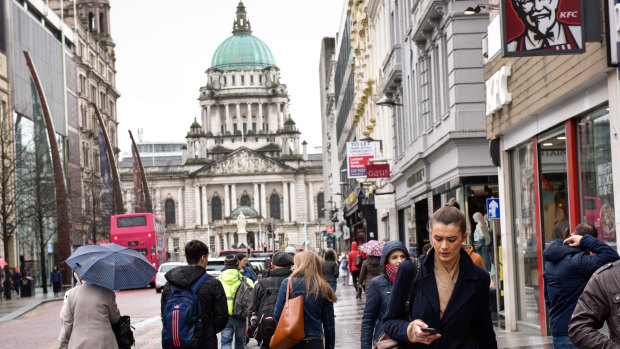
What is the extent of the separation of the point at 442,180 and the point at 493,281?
351 centimetres

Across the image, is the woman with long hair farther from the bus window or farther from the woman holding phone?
the bus window

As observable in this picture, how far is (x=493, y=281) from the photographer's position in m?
20.6

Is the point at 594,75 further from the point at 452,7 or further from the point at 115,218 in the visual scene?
the point at 115,218

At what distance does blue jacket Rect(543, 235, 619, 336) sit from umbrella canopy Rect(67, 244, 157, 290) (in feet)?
10.6

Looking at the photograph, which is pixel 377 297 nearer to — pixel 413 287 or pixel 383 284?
pixel 383 284

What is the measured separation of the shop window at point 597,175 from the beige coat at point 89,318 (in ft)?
18.6

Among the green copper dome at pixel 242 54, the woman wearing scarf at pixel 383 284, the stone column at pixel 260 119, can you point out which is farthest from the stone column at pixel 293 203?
the woman wearing scarf at pixel 383 284

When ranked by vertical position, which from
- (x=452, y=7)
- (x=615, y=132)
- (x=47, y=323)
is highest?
(x=452, y=7)

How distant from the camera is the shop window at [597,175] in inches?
448

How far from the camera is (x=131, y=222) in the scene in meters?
53.3

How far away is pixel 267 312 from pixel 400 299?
5056 mm

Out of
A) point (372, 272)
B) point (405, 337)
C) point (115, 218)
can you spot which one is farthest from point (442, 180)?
point (115, 218)

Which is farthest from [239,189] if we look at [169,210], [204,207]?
[169,210]

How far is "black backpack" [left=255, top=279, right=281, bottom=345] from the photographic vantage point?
949 cm
